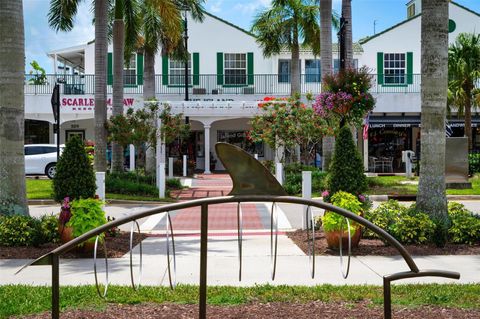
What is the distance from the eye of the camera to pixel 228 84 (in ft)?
103

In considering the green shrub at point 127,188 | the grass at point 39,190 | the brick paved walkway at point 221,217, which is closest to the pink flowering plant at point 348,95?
the brick paved walkway at point 221,217

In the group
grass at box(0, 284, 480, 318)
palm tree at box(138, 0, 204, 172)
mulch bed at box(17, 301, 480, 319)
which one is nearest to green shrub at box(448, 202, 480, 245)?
grass at box(0, 284, 480, 318)

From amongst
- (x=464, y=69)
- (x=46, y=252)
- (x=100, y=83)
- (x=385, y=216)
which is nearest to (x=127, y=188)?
(x=100, y=83)

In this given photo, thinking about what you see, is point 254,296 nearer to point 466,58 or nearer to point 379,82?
point 466,58

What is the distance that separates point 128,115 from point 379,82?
16.1m

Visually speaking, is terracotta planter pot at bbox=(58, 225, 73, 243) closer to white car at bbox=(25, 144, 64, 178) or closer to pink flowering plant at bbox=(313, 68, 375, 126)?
pink flowering plant at bbox=(313, 68, 375, 126)

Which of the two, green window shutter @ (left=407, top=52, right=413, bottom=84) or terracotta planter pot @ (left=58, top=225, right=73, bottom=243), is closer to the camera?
terracotta planter pot @ (left=58, top=225, right=73, bottom=243)

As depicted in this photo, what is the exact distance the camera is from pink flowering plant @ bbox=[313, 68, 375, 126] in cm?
1617

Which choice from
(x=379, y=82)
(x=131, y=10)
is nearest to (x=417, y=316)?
(x=131, y=10)

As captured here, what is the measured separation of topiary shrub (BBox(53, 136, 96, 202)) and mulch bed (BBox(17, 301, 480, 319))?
5663mm

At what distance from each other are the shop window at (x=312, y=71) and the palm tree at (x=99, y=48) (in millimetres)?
15267

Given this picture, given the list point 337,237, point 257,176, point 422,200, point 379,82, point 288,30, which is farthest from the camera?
point 379,82

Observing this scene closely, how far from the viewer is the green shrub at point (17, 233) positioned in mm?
8500

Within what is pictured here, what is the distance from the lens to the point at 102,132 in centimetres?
1877
